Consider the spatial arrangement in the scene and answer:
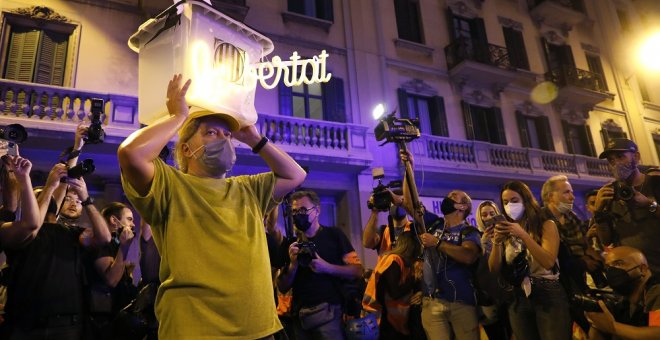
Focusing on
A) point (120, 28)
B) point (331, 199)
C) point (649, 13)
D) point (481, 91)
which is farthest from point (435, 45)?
point (649, 13)

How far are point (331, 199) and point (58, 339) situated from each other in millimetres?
8558

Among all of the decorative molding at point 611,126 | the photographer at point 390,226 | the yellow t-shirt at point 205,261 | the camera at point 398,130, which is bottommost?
the yellow t-shirt at point 205,261

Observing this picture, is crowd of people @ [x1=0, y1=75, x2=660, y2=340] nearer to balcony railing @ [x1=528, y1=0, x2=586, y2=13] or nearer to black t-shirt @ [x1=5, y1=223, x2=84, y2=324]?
black t-shirt @ [x1=5, y1=223, x2=84, y2=324]

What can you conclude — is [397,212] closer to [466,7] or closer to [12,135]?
[12,135]

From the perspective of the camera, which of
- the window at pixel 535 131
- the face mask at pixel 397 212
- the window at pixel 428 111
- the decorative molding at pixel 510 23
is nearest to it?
the face mask at pixel 397 212

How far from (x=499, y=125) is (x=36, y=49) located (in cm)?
1294

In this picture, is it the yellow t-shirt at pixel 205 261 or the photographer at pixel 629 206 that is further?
the photographer at pixel 629 206

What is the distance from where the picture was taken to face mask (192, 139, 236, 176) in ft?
6.47

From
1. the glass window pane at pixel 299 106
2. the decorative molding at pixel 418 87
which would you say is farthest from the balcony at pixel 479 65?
the glass window pane at pixel 299 106

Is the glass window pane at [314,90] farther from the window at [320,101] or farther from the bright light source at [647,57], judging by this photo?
the bright light source at [647,57]

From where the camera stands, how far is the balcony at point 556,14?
15.8 metres

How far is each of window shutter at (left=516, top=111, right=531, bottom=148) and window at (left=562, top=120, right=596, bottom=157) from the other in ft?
6.34

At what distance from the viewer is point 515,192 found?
394cm

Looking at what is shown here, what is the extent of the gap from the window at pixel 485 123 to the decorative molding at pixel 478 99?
0.44 ft
